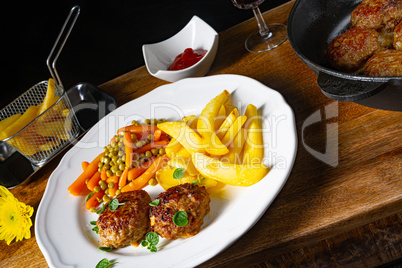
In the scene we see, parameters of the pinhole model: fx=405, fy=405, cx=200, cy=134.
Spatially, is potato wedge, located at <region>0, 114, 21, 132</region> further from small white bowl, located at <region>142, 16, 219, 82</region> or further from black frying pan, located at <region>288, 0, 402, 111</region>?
black frying pan, located at <region>288, 0, 402, 111</region>

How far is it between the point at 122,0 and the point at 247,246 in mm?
1960

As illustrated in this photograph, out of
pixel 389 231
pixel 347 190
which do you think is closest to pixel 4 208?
pixel 347 190

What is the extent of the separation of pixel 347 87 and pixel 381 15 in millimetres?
616

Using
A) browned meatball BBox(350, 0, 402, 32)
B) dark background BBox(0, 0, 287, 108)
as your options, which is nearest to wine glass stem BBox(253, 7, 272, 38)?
dark background BBox(0, 0, 287, 108)

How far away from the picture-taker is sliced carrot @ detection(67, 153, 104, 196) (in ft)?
7.02

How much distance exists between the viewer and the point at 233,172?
1.68m

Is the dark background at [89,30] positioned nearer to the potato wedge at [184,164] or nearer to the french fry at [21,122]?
the french fry at [21,122]

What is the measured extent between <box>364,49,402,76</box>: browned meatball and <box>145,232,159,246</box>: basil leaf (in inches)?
41.9

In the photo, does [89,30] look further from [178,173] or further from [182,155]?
[178,173]

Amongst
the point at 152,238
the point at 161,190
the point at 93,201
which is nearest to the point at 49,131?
the point at 93,201

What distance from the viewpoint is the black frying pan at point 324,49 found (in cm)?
136

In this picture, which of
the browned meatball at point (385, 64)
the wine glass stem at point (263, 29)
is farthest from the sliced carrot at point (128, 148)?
the browned meatball at point (385, 64)

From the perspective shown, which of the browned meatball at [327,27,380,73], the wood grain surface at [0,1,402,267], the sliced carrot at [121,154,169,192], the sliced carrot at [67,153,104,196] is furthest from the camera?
the sliced carrot at [67,153,104,196]

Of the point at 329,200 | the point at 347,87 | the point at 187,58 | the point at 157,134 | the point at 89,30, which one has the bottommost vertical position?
the point at 329,200
